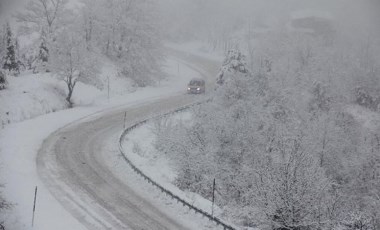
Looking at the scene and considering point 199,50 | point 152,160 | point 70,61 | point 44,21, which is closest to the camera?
point 152,160

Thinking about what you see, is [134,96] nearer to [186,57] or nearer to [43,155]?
[43,155]

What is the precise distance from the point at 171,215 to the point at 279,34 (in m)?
76.7

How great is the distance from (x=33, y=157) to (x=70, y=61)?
52.0 ft

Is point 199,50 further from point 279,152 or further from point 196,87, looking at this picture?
point 279,152

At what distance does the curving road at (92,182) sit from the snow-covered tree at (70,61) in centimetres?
631

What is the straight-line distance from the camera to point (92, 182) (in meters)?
23.2

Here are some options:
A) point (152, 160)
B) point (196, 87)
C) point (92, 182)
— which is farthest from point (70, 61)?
point (92, 182)

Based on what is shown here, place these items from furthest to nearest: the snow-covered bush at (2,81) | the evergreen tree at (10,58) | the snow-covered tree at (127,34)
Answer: the snow-covered tree at (127,34) < the evergreen tree at (10,58) < the snow-covered bush at (2,81)

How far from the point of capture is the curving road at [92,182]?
19.3 metres

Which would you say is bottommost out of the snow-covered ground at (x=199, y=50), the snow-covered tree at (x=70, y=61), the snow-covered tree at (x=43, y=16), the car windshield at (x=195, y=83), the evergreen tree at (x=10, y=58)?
the snow-covered ground at (x=199, y=50)

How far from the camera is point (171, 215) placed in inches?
787

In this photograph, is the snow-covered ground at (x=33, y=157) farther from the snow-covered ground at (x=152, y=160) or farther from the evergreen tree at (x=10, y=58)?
the evergreen tree at (x=10, y=58)

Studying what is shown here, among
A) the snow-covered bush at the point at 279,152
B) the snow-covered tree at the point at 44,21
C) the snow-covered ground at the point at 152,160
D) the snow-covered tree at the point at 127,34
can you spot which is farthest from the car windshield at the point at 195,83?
the snow-covered ground at the point at 152,160

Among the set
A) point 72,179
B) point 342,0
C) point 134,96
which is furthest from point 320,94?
point 342,0
